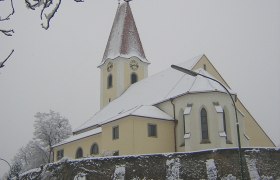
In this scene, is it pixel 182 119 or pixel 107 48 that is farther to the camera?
pixel 107 48

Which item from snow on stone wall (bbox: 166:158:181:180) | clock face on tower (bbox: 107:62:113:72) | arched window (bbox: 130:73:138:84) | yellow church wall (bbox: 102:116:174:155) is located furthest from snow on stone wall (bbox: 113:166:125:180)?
clock face on tower (bbox: 107:62:113:72)

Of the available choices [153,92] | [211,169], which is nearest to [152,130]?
[153,92]

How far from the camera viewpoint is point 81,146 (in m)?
37.6

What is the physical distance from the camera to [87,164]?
2075cm

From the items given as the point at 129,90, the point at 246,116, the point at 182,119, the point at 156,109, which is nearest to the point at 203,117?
the point at 182,119

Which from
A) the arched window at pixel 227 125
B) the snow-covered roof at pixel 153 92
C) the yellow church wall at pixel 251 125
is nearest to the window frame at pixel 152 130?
the snow-covered roof at pixel 153 92

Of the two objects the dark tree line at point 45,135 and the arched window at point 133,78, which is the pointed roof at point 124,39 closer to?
the arched window at point 133,78

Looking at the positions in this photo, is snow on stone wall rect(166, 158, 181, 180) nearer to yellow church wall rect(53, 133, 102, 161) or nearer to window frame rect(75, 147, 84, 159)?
yellow church wall rect(53, 133, 102, 161)

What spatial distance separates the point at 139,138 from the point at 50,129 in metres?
28.7

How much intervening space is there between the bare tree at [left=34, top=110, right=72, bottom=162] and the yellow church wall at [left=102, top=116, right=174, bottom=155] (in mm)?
24510

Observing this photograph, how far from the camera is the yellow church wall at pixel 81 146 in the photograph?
35591mm

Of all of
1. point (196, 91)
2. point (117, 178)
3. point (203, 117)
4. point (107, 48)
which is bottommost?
point (117, 178)

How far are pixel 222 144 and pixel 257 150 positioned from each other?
9.25m

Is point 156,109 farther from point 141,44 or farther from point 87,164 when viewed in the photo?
point 141,44
